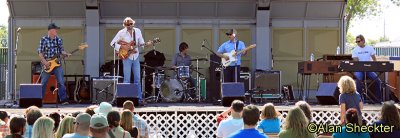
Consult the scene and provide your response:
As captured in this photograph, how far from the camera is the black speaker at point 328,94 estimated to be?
14992mm

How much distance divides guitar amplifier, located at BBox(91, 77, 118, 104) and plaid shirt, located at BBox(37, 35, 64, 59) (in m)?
1.21

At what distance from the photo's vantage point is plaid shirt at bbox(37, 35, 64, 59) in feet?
49.3

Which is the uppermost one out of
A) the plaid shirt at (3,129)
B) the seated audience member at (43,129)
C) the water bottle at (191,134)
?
the seated audience member at (43,129)

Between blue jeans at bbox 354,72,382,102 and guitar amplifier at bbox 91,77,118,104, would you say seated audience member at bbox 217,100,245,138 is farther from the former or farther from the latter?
guitar amplifier at bbox 91,77,118,104

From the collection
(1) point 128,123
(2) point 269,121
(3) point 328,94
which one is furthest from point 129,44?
(1) point 128,123

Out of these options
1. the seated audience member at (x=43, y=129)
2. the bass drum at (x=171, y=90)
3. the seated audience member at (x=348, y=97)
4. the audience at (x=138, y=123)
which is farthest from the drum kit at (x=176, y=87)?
the seated audience member at (x=43, y=129)

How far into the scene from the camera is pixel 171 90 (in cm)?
1641

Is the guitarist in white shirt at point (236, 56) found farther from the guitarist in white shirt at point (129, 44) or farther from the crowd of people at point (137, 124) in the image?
the crowd of people at point (137, 124)

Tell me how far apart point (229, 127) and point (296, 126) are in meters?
1.43

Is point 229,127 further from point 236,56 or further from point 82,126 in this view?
point 236,56

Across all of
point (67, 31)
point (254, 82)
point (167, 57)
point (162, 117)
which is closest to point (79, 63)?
point (67, 31)

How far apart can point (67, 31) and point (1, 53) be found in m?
4.03

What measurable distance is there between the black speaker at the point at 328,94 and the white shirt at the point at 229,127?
20.3ft

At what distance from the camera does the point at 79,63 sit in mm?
18016
